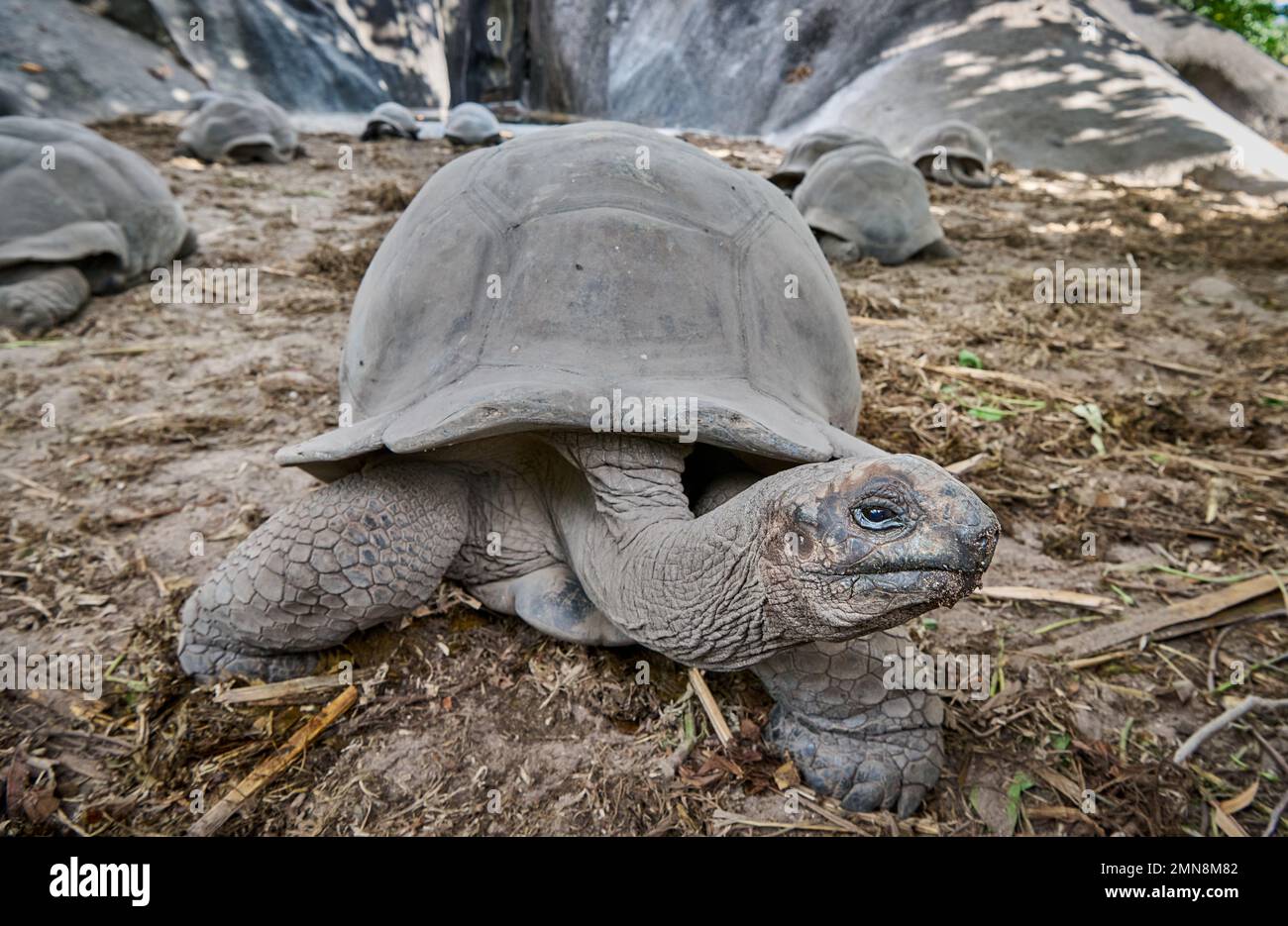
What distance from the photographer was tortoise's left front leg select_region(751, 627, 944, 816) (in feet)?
4.86

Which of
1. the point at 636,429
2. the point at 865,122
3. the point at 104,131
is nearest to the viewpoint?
the point at 636,429

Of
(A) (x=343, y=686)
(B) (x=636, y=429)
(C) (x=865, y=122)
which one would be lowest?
(A) (x=343, y=686)

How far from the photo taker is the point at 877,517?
3.22ft

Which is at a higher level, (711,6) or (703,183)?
(711,6)

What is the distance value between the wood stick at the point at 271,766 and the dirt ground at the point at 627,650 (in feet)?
0.09

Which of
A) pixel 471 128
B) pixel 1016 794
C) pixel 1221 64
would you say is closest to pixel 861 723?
pixel 1016 794

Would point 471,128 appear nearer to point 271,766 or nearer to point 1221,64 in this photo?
point 271,766

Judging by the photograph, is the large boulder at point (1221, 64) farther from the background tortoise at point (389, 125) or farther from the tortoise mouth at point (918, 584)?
the tortoise mouth at point (918, 584)

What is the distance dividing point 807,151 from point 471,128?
5.30 m

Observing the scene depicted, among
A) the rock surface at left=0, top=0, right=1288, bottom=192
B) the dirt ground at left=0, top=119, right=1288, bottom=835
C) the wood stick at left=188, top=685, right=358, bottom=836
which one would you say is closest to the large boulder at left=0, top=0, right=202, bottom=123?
the rock surface at left=0, top=0, right=1288, bottom=192

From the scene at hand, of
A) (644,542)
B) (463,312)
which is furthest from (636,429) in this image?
(463,312)

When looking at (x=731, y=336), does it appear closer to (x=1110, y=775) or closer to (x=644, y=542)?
(x=644, y=542)

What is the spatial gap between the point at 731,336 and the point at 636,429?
350mm

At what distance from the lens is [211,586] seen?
68.3 inches
